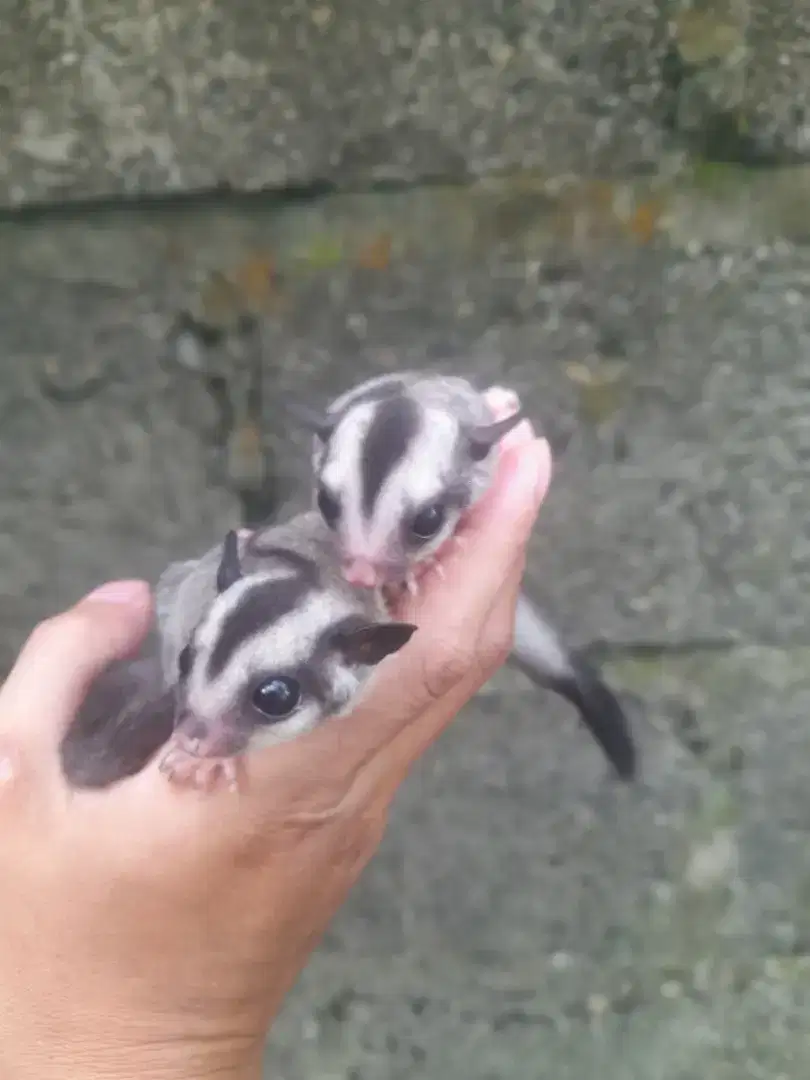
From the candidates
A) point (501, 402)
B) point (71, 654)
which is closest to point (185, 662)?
point (71, 654)

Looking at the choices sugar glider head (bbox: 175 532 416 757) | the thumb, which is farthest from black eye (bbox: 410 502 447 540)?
the thumb

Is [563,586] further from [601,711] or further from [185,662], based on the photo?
[185,662]

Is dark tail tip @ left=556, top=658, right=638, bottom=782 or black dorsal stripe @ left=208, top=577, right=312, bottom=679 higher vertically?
black dorsal stripe @ left=208, top=577, right=312, bottom=679

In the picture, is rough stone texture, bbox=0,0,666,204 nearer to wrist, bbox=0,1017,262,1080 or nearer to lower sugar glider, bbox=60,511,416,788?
lower sugar glider, bbox=60,511,416,788

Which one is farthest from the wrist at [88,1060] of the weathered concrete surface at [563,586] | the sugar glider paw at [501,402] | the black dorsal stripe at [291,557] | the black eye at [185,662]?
the sugar glider paw at [501,402]

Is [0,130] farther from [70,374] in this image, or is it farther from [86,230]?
[70,374]

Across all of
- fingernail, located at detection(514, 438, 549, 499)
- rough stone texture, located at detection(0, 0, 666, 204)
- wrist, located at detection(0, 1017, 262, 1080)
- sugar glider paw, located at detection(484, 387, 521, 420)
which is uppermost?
rough stone texture, located at detection(0, 0, 666, 204)

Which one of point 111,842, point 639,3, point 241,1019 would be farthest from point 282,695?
point 639,3
